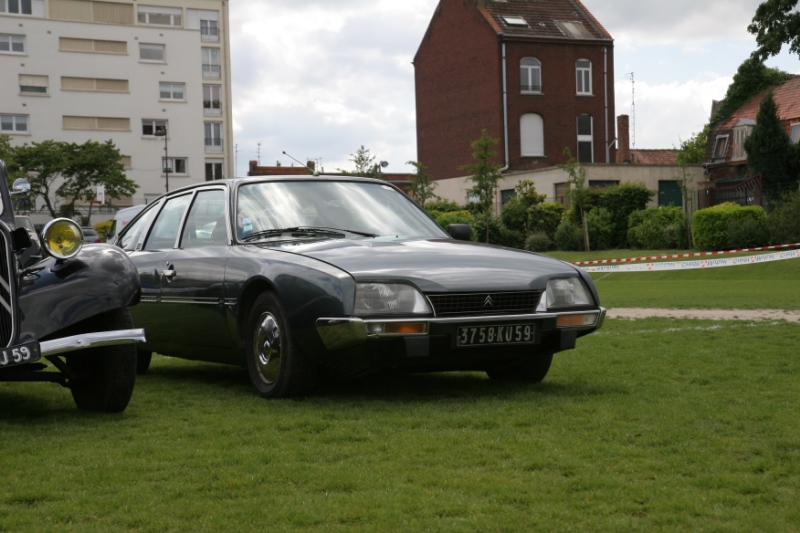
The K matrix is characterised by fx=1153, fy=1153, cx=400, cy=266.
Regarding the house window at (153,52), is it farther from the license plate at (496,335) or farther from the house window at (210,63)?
the license plate at (496,335)

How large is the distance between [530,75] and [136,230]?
5252 cm

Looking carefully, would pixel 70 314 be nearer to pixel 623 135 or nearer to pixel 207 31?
pixel 623 135

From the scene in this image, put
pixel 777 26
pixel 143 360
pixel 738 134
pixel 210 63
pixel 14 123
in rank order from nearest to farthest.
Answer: pixel 143 360 < pixel 777 26 < pixel 738 134 < pixel 14 123 < pixel 210 63

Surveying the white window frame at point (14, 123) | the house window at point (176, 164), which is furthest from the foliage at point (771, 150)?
the white window frame at point (14, 123)

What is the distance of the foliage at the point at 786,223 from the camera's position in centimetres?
3475

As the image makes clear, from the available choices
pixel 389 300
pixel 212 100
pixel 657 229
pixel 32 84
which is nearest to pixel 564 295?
pixel 389 300

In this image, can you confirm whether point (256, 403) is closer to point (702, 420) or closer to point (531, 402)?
point (531, 402)

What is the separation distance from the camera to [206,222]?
28.5 feet

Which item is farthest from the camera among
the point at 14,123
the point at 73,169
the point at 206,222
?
the point at 14,123

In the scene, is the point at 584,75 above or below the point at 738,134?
above

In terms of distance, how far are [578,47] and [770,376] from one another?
181ft

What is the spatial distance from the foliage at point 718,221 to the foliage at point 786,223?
2.39 ft

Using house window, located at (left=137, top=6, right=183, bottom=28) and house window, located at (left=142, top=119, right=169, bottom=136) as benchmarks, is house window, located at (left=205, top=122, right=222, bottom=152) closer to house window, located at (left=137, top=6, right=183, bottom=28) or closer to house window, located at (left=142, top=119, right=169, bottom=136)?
house window, located at (left=142, top=119, right=169, bottom=136)

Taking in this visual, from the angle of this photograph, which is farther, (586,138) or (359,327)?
(586,138)
